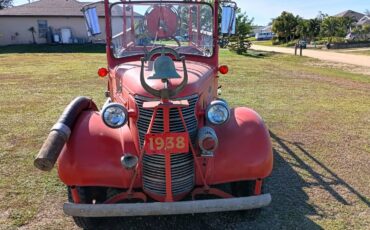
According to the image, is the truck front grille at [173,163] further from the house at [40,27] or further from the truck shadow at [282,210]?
the house at [40,27]

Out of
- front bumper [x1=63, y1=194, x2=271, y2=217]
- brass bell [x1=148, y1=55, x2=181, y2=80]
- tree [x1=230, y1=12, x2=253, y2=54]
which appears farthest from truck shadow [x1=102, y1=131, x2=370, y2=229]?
tree [x1=230, y1=12, x2=253, y2=54]

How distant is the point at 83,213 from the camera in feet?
10.4

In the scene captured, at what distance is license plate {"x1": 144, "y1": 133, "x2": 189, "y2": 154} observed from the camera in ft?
10.8

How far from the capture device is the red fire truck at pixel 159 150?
3275 mm

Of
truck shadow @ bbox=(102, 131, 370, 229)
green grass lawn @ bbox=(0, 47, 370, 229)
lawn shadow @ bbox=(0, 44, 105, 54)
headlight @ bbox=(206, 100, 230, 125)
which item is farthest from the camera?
lawn shadow @ bbox=(0, 44, 105, 54)

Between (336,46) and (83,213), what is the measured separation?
4084cm

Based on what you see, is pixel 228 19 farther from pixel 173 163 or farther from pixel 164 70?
pixel 173 163

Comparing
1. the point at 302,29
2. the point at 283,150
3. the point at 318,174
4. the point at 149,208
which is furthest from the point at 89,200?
the point at 302,29

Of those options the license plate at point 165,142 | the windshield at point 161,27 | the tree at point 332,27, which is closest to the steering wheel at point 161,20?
the windshield at point 161,27

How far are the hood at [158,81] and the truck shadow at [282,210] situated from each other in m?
1.38

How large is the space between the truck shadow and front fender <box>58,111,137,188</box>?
2.48ft

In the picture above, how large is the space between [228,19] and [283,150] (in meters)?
2.55

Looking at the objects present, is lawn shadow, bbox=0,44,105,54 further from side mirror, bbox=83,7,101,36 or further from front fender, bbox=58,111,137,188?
front fender, bbox=58,111,137,188

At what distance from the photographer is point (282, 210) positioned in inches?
171
